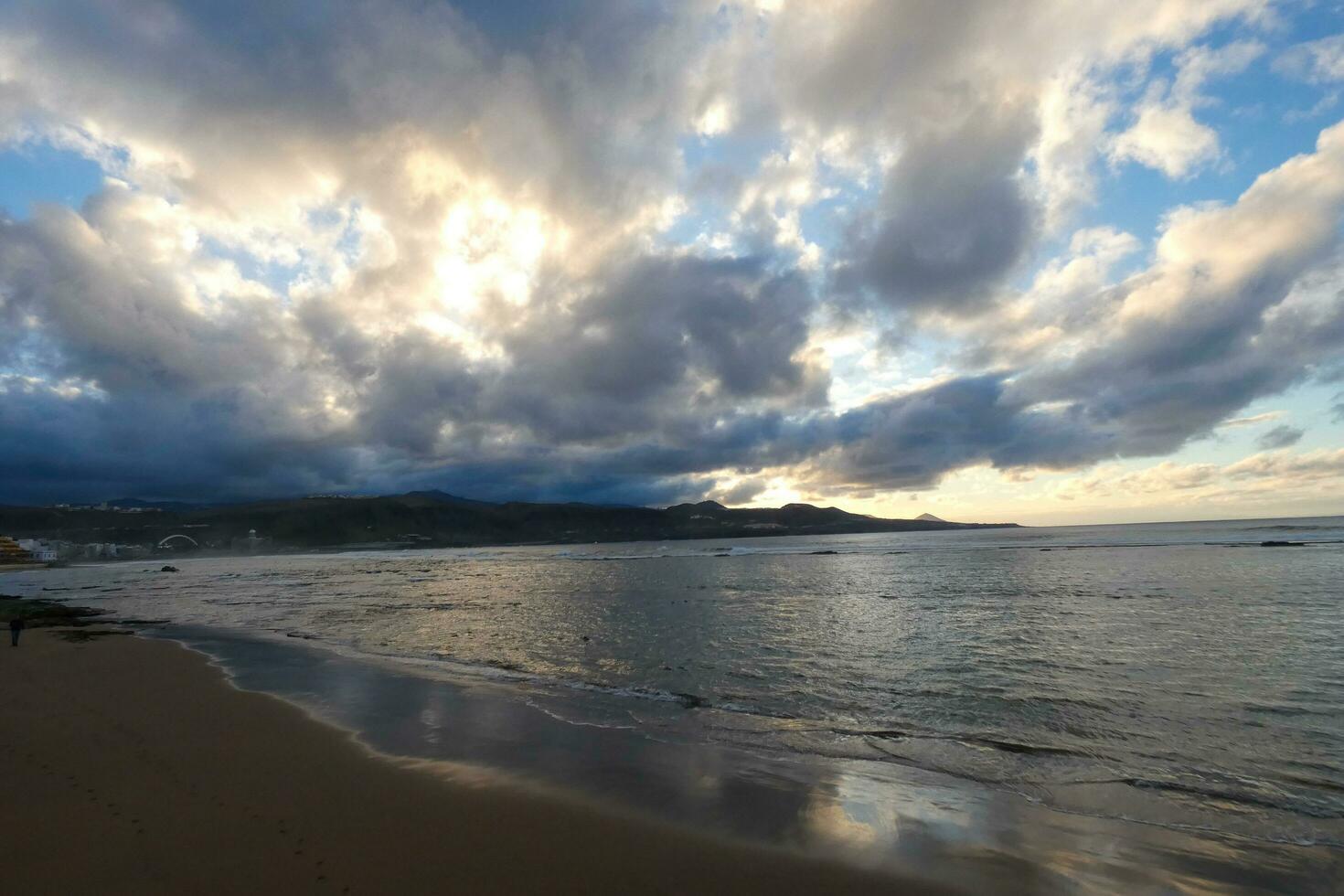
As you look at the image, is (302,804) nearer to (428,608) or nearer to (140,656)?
(140,656)

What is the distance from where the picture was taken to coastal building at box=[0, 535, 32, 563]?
136 metres

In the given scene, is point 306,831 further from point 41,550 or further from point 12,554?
point 41,550

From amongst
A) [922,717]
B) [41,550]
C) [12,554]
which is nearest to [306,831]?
[922,717]

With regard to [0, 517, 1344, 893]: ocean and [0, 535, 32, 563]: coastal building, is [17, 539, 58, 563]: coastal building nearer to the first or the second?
[0, 535, 32, 563]: coastal building

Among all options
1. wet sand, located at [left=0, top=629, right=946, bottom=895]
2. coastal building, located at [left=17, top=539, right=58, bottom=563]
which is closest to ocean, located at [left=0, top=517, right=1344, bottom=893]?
wet sand, located at [left=0, top=629, right=946, bottom=895]

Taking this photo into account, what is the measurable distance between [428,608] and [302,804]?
3147 cm

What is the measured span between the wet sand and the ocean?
2.62ft

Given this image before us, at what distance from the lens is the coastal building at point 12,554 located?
447 ft

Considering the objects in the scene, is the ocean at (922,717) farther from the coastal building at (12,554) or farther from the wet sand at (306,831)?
the coastal building at (12,554)

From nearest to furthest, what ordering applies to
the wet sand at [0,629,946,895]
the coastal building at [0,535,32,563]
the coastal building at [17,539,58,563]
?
the wet sand at [0,629,946,895]
the coastal building at [0,535,32,563]
the coastal building at [17,539,58,563]

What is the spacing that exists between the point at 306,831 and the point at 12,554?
198716 millimetres

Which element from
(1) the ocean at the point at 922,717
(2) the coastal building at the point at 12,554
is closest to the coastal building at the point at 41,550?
(2) the coastal building at the point at 12,554

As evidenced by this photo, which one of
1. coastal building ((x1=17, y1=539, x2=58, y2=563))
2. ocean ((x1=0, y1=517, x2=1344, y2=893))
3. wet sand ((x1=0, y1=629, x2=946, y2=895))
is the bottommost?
coastal building ((x1=17, y1=539, x2=58, y2=563))

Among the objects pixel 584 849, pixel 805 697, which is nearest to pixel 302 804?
pixel 584 849
